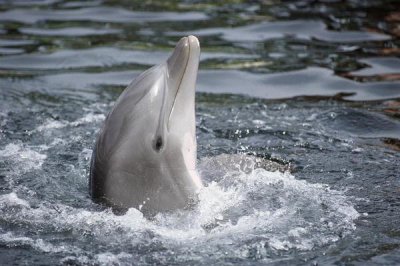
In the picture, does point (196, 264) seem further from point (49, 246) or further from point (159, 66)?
point (159, 66)

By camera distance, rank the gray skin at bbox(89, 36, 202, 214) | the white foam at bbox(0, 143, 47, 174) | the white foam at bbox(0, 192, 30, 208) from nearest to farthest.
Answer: the gray skin at bbox(89, 36, 202, 214) < the white foam at bbox(0, 192, 30, 208) < the white foam at bbox(0, 143, 47, 174)

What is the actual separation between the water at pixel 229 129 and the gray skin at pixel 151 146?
14cm

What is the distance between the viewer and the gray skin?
5461mm

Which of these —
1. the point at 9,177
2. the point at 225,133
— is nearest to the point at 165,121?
the point at 9,177

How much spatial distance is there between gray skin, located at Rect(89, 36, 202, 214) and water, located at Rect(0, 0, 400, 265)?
140mm

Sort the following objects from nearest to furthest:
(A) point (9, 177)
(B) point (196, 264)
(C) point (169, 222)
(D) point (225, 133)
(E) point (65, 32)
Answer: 1. (B) point (196, 264)
2. (C) point (169, 222)
3. (A) point (9, 177)
4. (D) point (225, 133)
5. (E) point (65, 32)

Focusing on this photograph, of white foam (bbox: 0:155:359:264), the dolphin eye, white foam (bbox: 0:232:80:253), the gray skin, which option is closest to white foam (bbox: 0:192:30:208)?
white foam (bbox: 0:155:359:264)

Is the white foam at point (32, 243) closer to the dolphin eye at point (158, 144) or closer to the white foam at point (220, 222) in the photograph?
the white foam at point (220, 222)

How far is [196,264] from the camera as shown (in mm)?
4895

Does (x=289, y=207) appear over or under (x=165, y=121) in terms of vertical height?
under

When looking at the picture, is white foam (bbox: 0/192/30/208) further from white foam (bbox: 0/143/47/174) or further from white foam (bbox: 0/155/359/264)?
white foam (bbox: 0/143/47/174)

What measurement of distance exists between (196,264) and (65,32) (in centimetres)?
826

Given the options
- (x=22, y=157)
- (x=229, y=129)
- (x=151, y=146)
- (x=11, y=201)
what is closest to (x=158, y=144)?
(x=151, y=146)

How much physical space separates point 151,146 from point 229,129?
253cm
